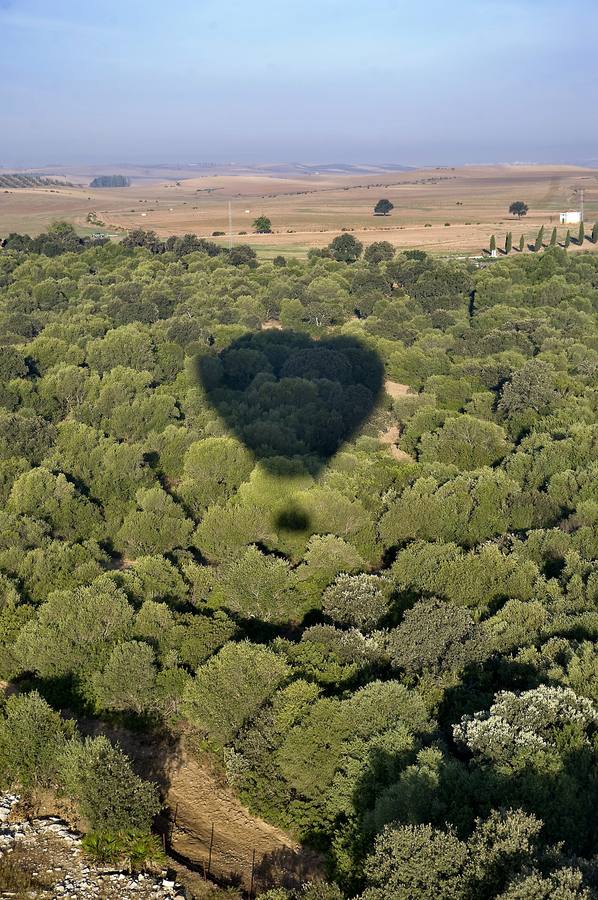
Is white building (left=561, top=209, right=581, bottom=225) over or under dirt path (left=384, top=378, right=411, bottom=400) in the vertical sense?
over

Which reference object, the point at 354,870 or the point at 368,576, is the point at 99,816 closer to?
the point at 354,870

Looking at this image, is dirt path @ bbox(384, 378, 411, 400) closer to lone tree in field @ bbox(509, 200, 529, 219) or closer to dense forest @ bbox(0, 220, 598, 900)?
dense forest @ bbox(0, 220, 598, 900)

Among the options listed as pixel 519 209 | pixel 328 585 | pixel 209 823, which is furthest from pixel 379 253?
pixel 209 823

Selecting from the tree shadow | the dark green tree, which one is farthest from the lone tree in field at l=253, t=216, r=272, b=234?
the tree shadow

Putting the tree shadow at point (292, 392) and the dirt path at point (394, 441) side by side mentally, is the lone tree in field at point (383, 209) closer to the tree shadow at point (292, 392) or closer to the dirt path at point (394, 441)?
the tree shadow at point (292, 392)

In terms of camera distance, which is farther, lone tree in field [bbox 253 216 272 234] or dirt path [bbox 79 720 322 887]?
lone tree in field [bbox 253 216 272 234]

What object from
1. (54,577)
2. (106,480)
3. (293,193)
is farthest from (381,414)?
(293,193)
